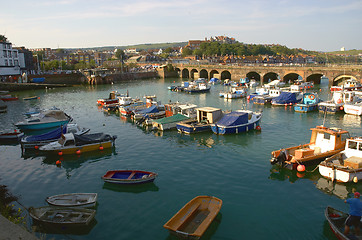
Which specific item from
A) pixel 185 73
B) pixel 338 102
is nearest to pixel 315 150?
pixel 338 102

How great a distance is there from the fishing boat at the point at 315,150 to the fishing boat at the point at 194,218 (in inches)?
365

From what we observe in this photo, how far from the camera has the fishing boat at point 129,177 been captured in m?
A: 21.9

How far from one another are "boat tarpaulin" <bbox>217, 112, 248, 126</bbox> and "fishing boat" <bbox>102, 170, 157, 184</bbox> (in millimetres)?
15777

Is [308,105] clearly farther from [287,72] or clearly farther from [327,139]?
[287,72]

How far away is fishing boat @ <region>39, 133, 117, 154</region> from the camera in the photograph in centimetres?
2938

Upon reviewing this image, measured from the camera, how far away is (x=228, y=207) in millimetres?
18656

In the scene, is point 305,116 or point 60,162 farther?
point 305,116

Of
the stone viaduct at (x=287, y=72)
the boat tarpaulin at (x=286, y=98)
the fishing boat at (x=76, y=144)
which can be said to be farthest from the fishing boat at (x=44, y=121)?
the stone viaduct at (x=287, y=72)

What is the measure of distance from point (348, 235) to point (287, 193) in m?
6.24

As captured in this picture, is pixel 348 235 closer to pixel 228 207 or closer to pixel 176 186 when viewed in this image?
pixel 228 207

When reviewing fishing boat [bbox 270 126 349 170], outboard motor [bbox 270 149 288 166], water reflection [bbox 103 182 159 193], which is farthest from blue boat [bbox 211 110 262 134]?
water reflection [bbox 103 182 159 193]

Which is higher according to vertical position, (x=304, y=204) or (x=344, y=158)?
(x=344, y=158)

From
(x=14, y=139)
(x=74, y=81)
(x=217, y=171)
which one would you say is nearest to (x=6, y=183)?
(x=14, y=139)

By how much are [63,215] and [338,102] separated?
158 feet
